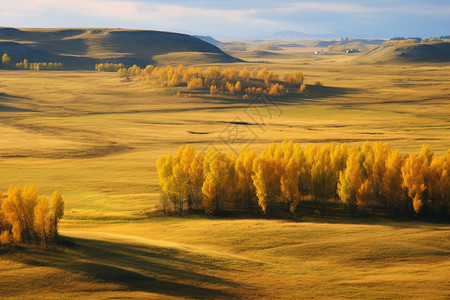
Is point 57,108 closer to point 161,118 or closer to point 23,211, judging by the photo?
point 161,118

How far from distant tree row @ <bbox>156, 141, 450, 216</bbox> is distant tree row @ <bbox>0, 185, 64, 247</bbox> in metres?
22.9

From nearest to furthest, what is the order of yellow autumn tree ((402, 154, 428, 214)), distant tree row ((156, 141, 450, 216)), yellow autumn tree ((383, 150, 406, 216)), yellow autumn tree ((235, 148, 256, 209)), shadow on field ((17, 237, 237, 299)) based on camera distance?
shadow on field ((17, 237, 237, 299))
yellow autumn tree ((402, 154, 428, 214))
distant tree row ((156, 141, 450, 216))
yellow autumn tree ((383, 150, 406, 216))
yellow autumn tree ((235, 148, 256, 209))

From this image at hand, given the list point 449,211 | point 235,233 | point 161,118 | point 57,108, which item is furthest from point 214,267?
point 57,108

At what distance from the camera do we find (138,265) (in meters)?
46.2

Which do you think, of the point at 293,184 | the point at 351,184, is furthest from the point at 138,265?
the point at 351,184

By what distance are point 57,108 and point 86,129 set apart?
135ft

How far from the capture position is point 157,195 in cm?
7644

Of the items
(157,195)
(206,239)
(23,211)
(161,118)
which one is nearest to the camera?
(23,211)

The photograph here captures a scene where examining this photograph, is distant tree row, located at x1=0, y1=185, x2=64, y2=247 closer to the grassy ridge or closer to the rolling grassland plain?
the rolling grassland plain

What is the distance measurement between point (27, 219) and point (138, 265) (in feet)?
40.7

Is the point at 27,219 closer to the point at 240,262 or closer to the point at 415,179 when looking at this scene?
the point at 240,262

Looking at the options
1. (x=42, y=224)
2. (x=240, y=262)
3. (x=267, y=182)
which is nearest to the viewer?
(x=42, y=224)

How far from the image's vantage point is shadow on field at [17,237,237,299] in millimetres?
42406

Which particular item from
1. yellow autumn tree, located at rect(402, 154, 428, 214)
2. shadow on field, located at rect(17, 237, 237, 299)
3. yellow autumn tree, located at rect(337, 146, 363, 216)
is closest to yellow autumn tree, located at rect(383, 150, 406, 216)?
yellow autumn tree, located at rect(402, 154, 428, 214)
